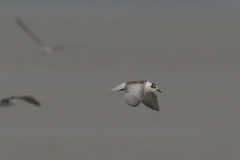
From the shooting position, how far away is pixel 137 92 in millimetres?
12078

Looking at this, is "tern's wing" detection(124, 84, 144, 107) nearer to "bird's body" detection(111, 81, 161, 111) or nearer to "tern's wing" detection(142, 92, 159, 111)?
"bird's body" detection(111, 81, 161, 111)

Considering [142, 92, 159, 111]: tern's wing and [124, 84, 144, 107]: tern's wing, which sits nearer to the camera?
[124, 84, 144, 107]: tern's wing

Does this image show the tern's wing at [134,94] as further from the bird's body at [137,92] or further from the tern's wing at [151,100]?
the tern's wing at [151,100]

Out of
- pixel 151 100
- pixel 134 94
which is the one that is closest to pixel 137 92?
pixel 134 94

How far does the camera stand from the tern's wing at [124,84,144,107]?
11591 millimetres

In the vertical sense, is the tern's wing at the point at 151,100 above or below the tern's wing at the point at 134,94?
above

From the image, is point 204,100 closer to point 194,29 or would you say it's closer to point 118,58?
point 118,58

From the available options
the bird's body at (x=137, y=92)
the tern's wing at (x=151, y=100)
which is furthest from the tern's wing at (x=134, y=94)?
the tern's wing at (x=151, y=100)

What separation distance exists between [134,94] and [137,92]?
133 mm

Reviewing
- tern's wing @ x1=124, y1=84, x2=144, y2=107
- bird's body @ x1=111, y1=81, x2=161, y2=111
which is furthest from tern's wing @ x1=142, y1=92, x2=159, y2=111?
tern's wing @ x1=124, y1=84, x2=144, y2=107

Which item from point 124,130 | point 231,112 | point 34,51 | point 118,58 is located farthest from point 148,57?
point 124,130

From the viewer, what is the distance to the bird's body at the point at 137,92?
38.4 ft

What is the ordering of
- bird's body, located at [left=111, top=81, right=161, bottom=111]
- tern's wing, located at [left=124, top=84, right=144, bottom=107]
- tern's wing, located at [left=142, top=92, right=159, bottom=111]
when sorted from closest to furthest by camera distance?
tern's wing, located at [left=124, top=84, right=144, bottom=107] < bird's body, located at [left=111, top=81, right=161, bottom=111] < tern's wing, located at [left=142, top=92, right=159, bottom=111]

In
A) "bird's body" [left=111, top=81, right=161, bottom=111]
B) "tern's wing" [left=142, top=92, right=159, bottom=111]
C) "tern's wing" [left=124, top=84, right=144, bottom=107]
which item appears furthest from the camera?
"tern's wing" [left=142, top=92, right=159, bottom=111]
